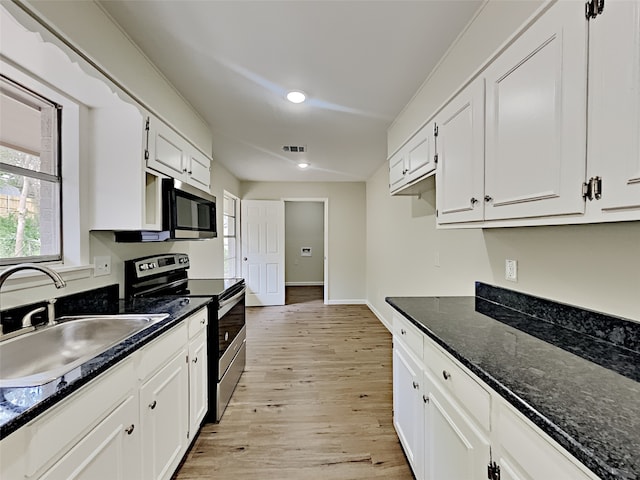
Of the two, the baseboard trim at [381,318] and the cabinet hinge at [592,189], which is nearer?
the cabinet hinge at [592,189]

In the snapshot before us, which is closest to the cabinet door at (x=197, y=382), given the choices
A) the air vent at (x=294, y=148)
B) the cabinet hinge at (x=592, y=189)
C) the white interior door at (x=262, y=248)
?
the cabinet hinge at (x=592, y=189)

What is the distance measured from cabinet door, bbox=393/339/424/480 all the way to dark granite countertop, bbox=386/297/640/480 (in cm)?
33

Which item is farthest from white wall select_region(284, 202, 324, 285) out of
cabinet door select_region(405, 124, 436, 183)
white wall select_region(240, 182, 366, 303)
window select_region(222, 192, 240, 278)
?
cabinet door select_region(405, 124, 436, 183)

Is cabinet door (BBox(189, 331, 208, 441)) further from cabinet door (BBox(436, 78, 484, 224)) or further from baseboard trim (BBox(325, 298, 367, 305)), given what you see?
baseboard trim (BBox(325, 298, 367, 305))

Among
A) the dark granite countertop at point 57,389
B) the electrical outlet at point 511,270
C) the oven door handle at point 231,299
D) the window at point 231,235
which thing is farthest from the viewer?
the window at point 231,235

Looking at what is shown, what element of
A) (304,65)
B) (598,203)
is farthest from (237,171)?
(598,203)

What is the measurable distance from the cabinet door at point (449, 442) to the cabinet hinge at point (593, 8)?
51.8 inches

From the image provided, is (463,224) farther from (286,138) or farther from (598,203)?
(286,138)

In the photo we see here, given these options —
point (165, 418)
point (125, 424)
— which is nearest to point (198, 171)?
point (165, 418)

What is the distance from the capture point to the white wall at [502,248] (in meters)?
1.15

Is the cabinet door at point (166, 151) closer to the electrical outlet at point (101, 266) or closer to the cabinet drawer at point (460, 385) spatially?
the electrical outlet at point (101, 266)

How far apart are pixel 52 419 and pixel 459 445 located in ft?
4.33

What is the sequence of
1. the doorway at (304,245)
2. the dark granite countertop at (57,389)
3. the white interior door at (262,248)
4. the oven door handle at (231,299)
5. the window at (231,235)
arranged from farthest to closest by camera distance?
1. the doorway at (304,245)
2. the white interior door at (262,248)
3. the window at (231,235)
4. the oven door handle at (231,299)
5. the dark granite countertop at (57,389)

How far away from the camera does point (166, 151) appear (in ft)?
7.04
